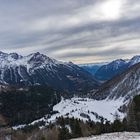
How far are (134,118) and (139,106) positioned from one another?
681cm

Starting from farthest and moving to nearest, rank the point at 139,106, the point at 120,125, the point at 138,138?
the point at 120,125, the point at 139,106, the point at 138,138

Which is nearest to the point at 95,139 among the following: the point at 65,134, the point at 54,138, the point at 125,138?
the point at 125,138

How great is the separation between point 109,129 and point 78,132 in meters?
9.85

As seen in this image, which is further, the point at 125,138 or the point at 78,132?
the point at 78,132

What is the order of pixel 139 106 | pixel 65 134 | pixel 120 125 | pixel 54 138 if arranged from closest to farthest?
1. pixel 139 106
2. pixel 65 134
3. pixel 120 125
4. pixel 54 138

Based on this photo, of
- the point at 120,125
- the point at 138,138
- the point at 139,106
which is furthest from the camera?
the point at 120,125

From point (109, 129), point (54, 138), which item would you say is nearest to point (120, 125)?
point (109, 129)

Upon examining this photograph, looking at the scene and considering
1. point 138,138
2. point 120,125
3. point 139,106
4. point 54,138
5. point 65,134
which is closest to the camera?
point 138,138

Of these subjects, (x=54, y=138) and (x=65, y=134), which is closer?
(x=65, y=134)

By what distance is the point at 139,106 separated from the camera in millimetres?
97812

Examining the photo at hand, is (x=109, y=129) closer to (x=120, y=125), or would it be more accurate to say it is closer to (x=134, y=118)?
(x=120, y=125)

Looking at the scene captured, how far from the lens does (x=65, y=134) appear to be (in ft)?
375

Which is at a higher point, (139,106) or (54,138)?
(139,106)

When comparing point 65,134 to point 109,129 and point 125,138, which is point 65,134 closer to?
point 109,129
